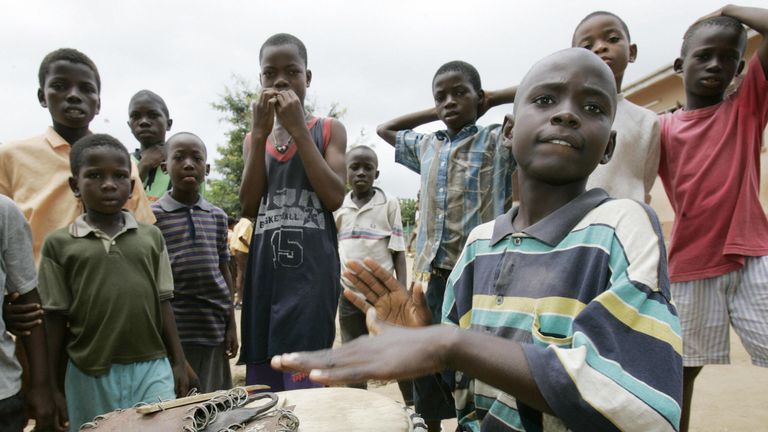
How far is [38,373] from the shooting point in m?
1.94

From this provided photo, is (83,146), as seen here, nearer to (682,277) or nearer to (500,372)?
(500,372)

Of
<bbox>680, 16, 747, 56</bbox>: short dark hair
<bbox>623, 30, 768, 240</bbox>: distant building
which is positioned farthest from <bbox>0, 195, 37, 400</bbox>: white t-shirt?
<bbox>623, 30, 768, 240</bbox>: distant building

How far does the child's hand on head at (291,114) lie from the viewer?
2143 mm

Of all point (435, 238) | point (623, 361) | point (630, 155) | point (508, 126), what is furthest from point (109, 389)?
point (630, 155)

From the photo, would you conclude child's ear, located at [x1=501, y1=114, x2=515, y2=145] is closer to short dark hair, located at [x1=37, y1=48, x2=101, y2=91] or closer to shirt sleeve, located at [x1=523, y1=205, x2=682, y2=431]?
shirt sleeve, located at [x1=523, y1=205, x2=682, y2=431]

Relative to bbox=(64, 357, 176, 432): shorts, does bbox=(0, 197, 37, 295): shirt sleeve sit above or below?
above

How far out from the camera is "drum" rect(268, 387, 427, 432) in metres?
1.28

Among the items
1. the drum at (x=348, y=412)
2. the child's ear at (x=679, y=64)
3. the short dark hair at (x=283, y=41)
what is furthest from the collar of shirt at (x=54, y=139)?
the child's ear at (x=679, y=64)

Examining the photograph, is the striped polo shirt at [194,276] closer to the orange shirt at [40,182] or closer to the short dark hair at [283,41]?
the orange shirt at [40,182]

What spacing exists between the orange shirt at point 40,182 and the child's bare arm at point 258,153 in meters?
0.80

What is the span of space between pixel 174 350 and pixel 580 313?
193cm

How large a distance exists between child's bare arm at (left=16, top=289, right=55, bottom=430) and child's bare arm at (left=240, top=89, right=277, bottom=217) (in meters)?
0.87

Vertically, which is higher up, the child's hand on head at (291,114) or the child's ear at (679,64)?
the child's ear at (679,64)

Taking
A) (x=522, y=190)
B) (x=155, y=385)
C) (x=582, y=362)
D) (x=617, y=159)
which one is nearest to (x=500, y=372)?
(x=582, y=362)
